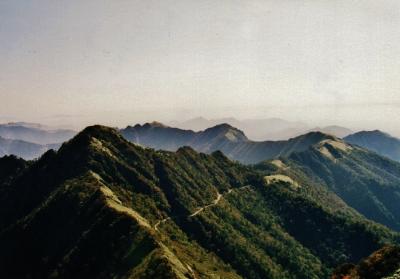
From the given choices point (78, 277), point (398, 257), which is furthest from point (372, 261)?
point (78, 277)

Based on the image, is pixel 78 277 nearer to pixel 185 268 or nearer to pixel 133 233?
pixel 133 233

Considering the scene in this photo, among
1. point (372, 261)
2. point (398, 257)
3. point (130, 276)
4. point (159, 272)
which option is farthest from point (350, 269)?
point (130, 276)

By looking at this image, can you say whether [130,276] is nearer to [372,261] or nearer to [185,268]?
[185,268]

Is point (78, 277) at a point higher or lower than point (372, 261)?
lower

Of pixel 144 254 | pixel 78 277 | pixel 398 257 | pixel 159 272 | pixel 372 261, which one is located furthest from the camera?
pixel 78 277

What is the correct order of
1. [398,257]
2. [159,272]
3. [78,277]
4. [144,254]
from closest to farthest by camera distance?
1. [398,257]
2. [159,272]
3. [144,254]
4. [78,277]

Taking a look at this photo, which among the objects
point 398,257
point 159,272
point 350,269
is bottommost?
point 159,272

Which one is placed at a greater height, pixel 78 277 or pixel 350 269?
pixel 350 269

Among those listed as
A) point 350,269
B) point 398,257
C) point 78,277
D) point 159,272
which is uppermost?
point 398,257

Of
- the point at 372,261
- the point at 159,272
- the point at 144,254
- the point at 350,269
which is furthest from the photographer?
the point at 144,254

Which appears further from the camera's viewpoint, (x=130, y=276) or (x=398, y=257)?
(x=130, y=276)
